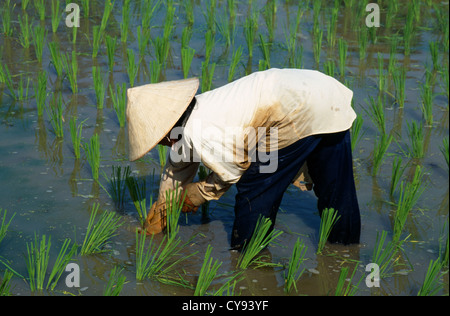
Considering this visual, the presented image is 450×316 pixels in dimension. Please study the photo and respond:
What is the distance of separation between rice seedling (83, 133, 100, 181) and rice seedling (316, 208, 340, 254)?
144 centimetres

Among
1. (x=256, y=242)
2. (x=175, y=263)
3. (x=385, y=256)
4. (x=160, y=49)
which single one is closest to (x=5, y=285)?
(x=175, y=263)

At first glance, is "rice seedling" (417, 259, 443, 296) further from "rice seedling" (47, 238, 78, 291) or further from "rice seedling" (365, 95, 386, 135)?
"rice seedling" (365, 95, 386, 135)

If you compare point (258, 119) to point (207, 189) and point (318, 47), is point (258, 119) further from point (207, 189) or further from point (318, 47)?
point (318, 47)

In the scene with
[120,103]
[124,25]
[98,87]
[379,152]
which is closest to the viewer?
[379,152]

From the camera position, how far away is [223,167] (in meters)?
3.43

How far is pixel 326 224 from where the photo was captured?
3.79 m

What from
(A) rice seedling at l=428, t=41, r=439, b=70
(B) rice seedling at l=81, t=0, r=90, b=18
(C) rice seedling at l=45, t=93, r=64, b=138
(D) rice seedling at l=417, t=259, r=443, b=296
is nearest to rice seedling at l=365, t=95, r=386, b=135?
(A) rice seedling at l=428, t=41, r=439, b=70

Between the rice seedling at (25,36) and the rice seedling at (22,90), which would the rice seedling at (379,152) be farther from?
the rice seedling at (25,36)

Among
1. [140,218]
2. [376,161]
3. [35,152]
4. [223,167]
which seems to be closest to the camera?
[223,167]

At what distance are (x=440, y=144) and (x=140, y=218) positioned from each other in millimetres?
2274

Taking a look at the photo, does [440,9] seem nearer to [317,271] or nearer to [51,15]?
[51,15]

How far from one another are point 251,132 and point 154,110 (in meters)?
0.46

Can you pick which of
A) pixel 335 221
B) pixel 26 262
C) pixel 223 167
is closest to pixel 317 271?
pixel 335 221

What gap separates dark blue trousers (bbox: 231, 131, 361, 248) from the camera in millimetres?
3588
